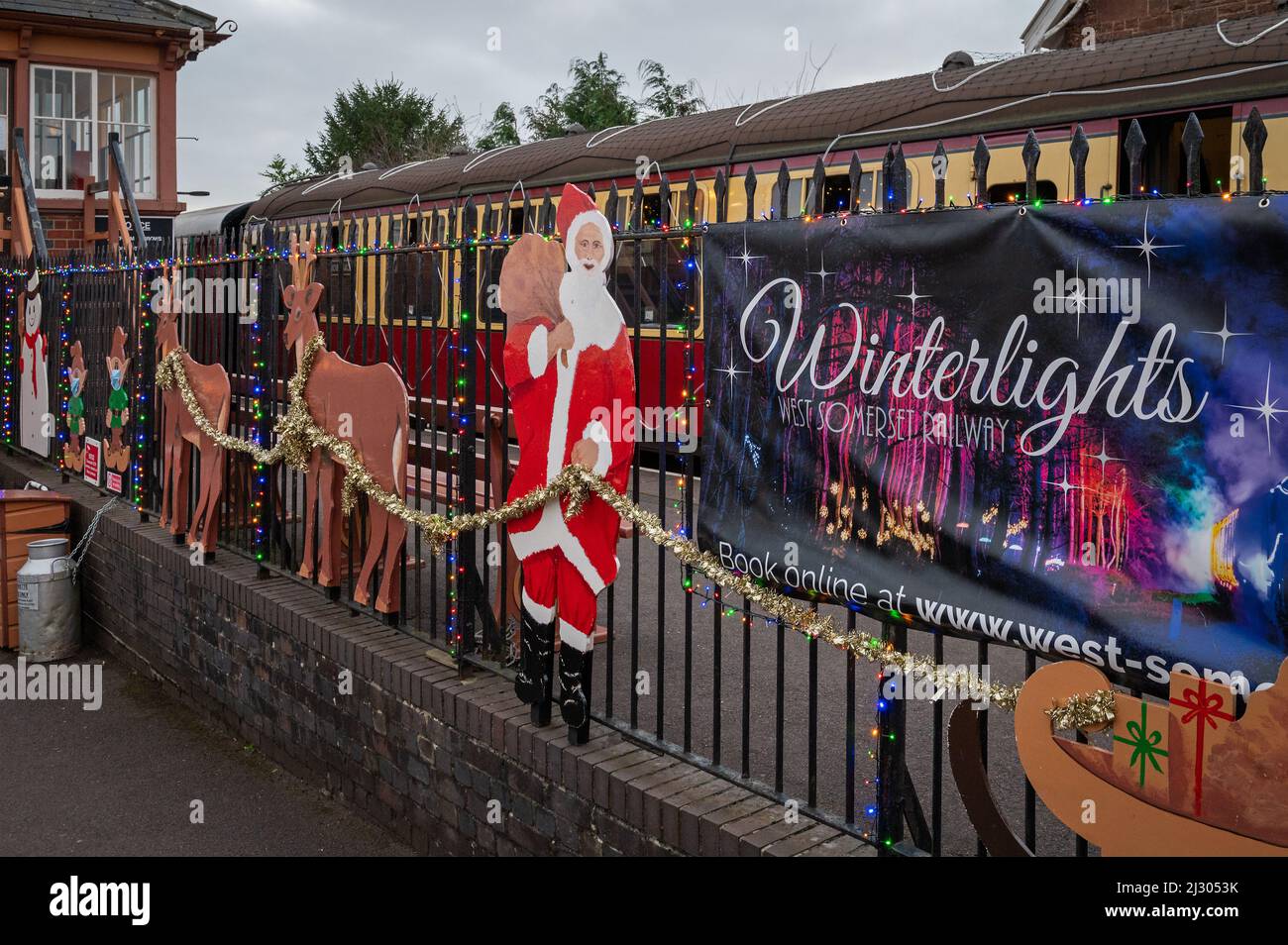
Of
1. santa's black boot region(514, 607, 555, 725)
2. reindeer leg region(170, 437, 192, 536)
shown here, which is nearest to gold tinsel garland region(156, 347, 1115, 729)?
reindeer leg region(170, 437, 192, 536)

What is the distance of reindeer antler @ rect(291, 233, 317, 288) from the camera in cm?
592

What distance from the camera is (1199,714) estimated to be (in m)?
2.48

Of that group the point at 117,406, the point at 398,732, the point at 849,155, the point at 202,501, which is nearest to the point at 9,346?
the point at 117,406

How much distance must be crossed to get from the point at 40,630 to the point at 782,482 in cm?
644

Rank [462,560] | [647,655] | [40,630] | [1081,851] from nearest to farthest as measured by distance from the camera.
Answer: [1081,851], [462,560], [647,655], [40,630]

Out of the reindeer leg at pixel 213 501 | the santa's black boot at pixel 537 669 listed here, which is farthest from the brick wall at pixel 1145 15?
the santa's black boot at pixel 537 669

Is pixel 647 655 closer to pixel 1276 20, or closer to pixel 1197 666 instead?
pixel 1197 666

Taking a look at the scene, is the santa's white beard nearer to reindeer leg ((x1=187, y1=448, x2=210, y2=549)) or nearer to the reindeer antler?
the reindeer antler

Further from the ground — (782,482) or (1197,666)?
(782,482)

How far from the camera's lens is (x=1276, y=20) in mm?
7473

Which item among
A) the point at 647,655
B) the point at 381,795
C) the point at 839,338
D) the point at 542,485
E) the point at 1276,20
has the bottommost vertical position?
the point at 381,795

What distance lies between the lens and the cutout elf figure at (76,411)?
932 cm
